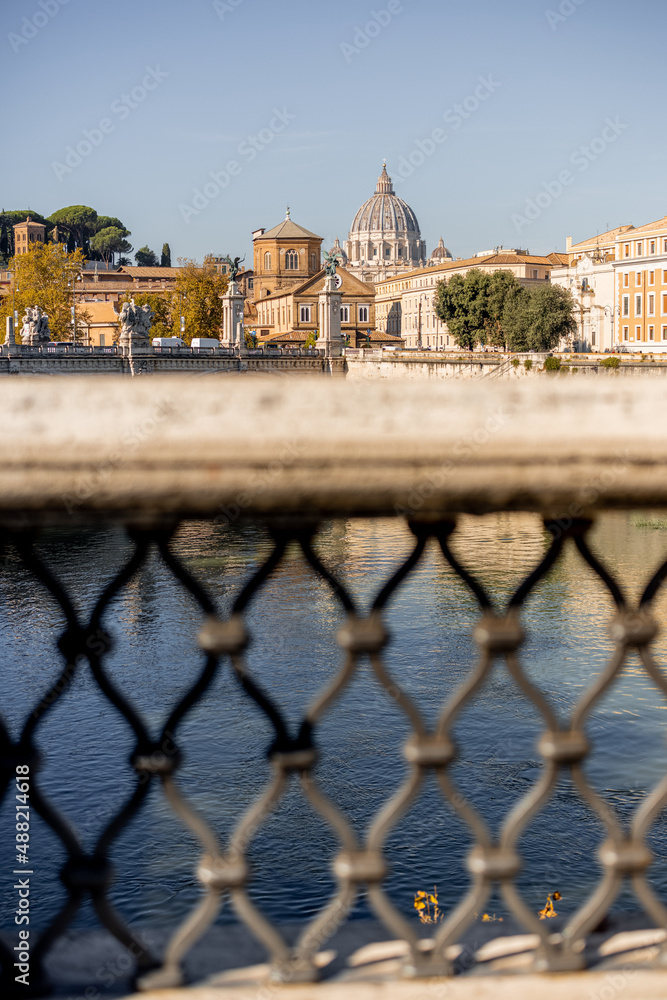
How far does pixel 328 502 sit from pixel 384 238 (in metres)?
168

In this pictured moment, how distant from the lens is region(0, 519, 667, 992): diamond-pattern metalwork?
142cm

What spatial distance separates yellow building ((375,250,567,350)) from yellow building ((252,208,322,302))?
9.42m

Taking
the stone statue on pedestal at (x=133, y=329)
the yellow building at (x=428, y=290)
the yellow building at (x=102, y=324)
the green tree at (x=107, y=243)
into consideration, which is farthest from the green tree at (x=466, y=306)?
the green tree at (x=107, y=243)

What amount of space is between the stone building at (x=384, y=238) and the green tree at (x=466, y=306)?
89.3m

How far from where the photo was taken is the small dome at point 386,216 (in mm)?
165250

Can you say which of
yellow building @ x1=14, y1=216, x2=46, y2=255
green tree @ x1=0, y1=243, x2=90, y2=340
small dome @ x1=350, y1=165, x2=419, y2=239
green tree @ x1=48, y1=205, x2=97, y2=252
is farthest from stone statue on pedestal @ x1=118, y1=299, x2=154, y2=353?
small dome @ x1=350, y1=165, x2=419, y2=239

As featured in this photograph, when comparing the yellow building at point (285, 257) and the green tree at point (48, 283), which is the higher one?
the yellow building at point (285, 257)

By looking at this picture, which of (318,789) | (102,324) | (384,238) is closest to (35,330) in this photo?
(102,324)

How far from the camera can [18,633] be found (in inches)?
837

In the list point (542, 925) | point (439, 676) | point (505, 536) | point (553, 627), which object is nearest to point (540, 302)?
point (505, 536)

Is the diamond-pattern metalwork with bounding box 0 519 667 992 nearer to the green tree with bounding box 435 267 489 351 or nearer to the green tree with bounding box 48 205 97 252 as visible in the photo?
the green tree with bounding box 435 267 489 351

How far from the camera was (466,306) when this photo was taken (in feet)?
236

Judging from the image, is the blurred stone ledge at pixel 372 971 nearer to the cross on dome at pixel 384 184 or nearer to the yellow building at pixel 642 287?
the yellow building at pixel 642 287

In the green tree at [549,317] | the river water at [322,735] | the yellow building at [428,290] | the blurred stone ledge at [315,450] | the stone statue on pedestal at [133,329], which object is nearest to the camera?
the blurred stone ledge at [315,450]
